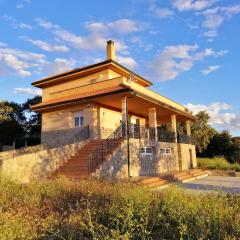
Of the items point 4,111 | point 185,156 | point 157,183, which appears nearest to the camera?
point 157,183

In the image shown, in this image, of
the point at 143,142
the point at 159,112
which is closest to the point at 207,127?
the point at 159,112

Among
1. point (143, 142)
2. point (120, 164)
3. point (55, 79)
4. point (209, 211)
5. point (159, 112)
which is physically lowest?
point (209, 211)

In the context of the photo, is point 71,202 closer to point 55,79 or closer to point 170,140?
point 170,140

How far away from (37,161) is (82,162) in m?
2.47

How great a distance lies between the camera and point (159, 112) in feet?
83.8

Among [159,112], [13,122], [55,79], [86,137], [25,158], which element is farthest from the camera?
[13,122]

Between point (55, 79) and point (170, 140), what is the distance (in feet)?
38.2

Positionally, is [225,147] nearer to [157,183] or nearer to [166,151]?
[166,151]

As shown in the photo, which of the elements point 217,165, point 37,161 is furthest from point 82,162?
point 217,165

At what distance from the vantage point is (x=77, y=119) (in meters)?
23.2

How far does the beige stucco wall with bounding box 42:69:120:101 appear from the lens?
2323cm

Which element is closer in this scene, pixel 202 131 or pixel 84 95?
pixel 84 95

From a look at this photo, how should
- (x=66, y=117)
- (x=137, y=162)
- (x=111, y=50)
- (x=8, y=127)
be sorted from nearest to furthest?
(x=137, y=162), (x=66, y=117), (x=111, y=50), (x=8, y=127)

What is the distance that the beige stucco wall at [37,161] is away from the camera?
49.3 feet
